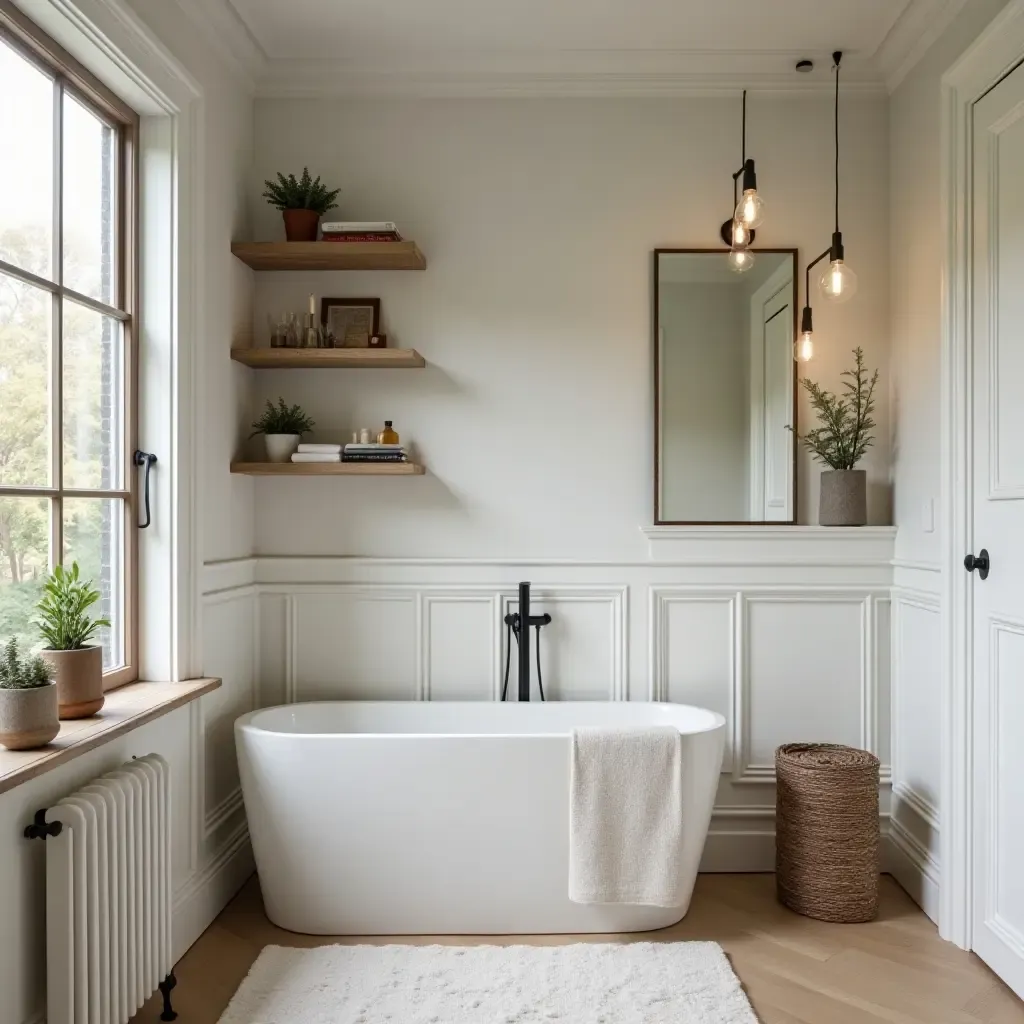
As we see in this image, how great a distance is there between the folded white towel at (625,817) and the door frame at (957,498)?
805 mm

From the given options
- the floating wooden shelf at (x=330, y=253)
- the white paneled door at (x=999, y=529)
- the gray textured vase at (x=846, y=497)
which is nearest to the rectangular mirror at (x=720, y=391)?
the gray textured vase at (x=846, y=497)

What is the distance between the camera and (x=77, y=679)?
6.73 ft

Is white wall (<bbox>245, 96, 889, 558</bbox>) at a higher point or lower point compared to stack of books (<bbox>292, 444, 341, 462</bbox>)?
higher

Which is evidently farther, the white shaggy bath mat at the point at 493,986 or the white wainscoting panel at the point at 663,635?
the white wainscoting panel at the point at 663,635

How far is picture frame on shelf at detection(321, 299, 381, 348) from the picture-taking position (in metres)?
3.29

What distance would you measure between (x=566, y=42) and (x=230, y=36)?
1.09 metres

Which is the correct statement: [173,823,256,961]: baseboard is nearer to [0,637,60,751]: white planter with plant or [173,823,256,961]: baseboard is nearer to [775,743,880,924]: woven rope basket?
[0,637,60,751]: white planter with plant

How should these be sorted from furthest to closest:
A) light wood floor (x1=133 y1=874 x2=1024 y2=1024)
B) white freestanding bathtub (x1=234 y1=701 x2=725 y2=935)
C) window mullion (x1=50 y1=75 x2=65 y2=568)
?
1. white freestanding bathtub (x1=234 y1=701 x2=725 y2=935)
2. light wood floor (x1=133 y1=874 x2=1024 y2=1024)
3. window mullion (x1=50 y1=75 x2=65 y2=568)

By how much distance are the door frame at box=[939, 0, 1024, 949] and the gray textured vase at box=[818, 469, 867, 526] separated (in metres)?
Result: 0.43

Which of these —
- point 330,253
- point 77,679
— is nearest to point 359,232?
point 330,253

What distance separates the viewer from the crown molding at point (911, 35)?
271 centimetres

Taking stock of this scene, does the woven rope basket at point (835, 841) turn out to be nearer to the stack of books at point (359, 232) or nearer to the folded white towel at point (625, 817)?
the folded white towel at point (625, 817)

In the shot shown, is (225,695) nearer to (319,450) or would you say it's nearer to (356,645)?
(356,645)

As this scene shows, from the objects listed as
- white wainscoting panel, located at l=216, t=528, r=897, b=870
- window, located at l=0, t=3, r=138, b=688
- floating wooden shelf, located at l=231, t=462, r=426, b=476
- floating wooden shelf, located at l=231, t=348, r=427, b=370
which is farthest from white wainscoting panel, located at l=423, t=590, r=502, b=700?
window, located at l=0, t=3, r=138, b=688
